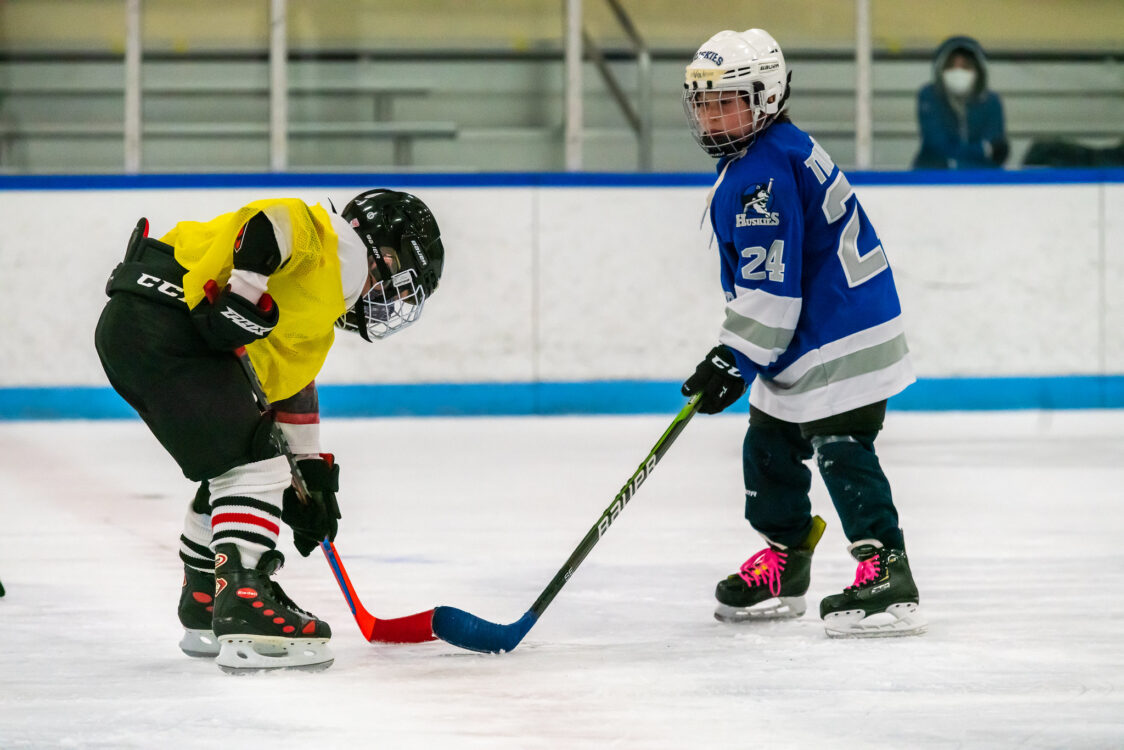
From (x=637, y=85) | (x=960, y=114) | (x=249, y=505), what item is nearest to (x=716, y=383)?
(x=249, y=505)

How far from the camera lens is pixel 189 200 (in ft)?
18.8

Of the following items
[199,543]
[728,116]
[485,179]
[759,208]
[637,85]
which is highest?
[637,85]

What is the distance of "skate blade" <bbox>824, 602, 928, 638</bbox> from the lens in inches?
85.9

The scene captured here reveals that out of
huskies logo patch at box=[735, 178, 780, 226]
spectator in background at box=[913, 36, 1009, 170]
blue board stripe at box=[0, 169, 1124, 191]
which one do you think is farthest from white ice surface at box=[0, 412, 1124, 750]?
spectator in background at box=[913, 36, 1009, 170]

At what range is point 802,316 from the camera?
230 centimetres

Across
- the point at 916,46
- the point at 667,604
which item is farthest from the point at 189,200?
the point at 667,604

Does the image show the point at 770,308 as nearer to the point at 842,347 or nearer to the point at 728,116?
A: the point at 842,347

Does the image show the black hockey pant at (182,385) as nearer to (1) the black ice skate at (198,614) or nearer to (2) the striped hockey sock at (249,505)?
(2) the striped hockey sock at (249,505)

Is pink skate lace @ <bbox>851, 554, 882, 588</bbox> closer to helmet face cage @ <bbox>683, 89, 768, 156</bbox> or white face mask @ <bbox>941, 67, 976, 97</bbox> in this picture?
helmet face cage @ <bbox>683, 89, 768, 156</bbox>

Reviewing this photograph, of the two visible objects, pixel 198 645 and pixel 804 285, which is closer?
pixel 198 645

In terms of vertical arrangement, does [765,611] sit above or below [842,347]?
below

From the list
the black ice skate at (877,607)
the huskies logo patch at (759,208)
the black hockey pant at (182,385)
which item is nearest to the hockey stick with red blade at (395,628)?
the black hockey pant at (182,385)

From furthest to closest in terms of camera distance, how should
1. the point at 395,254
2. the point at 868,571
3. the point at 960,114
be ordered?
1. the point at 960,114
2. the point at 868,571
3. the point at 395,254

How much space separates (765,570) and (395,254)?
2.77ft
